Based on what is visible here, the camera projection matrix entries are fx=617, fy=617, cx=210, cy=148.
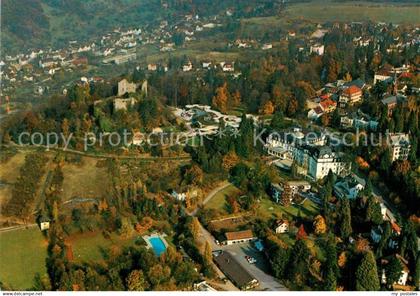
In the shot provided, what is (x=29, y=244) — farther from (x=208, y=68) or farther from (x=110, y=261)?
(x=208, y=68)

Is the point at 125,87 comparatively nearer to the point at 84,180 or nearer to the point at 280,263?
the point at 84,180

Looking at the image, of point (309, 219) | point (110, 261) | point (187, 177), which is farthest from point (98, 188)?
point (309, 219)

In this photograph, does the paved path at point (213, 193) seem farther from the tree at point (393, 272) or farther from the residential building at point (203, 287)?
the tree at point (393, 272)

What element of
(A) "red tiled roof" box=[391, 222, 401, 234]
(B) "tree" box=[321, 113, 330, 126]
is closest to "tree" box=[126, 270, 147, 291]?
(A) "red tiled roof" box=[391, 222, 401, 234]

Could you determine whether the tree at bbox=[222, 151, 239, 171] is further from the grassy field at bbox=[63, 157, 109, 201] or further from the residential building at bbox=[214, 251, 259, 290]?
the residential building at bbox=[214, 251, 259, 290]

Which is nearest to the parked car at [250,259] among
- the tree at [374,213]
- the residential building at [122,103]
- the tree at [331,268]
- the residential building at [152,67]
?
the tree at [331,268]
